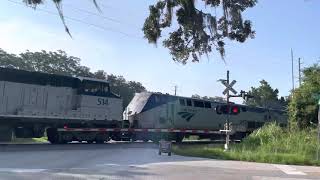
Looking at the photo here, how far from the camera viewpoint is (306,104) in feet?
108

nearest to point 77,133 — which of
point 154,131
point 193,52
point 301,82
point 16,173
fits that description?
point 154,131

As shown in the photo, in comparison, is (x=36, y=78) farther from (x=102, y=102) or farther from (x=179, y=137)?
(x=179, y=137)

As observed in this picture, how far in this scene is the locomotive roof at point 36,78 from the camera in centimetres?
3023

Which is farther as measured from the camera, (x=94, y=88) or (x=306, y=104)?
(x=94, y=88)

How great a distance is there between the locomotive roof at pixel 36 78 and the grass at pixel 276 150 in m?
10.4

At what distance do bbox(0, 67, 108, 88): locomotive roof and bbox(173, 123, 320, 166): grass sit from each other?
1037 cm

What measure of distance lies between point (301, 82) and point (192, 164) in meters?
18.4

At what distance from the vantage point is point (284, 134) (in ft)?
94.8

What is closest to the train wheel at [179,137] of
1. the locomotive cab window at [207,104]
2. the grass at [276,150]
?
the locomotive cab window at [207,104]

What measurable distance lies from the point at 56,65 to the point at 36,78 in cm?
5747

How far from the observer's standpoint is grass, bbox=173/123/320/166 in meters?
21.9

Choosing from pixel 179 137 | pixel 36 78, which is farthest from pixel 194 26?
pixel 179 137

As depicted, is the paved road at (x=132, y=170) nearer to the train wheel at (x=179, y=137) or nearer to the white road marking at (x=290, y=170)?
the white road marking at (x=290, y=170)

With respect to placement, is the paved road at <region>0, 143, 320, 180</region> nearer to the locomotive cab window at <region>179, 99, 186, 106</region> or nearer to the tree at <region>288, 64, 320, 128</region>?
the tree at <region>288, 64, 320, 128</region>
